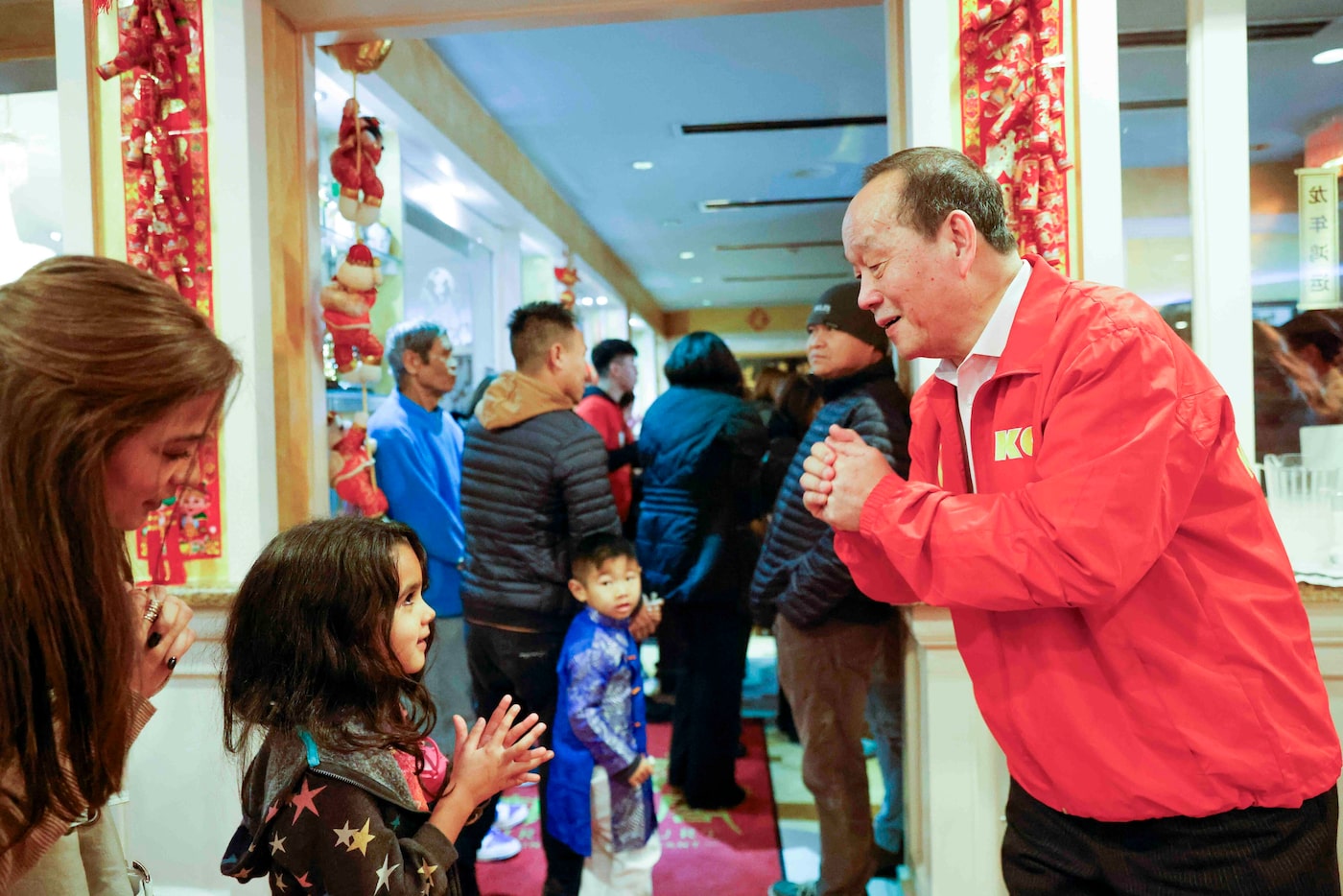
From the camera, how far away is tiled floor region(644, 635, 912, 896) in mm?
2829

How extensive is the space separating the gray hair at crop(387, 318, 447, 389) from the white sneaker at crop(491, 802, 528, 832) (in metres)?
1.53

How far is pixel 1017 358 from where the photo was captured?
49.5 inches

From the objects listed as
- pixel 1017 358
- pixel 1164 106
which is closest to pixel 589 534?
pixel 1017 358

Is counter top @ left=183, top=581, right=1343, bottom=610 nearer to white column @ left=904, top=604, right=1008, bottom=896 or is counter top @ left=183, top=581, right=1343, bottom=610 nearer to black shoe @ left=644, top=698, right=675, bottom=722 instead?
white column @ left=904, top=604, right=1008, bottom=896

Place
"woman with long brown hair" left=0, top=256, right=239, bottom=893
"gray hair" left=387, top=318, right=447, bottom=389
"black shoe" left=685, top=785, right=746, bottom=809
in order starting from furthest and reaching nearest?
"black shoe" left=685, top=785, right=746, bottom=809
"gray hair" left=387, top=318, right=447, bottom=389
"woman with long brown hair" left=0, top=256, right=239, bottom=893

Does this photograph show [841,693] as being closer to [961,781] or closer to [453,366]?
[961,781]

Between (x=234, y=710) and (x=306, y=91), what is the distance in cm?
172

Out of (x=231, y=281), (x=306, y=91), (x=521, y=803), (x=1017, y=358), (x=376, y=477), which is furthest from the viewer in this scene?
(x=521, y=803)

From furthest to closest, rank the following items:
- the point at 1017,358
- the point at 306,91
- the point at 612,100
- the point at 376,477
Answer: the point at 612,100 → the point at 376,477 → the point at 306,91 → the point at 1017,358

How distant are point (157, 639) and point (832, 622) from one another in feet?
5.33

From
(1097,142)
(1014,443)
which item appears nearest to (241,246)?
(1014,443)

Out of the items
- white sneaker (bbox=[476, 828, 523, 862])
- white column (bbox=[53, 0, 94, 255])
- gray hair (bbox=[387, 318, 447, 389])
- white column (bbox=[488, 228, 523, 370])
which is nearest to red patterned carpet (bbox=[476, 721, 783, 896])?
white sneaker (bbox=[476, 828, 523, 862])

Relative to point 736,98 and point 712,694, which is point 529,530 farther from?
point 736,98

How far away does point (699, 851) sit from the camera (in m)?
3.01
